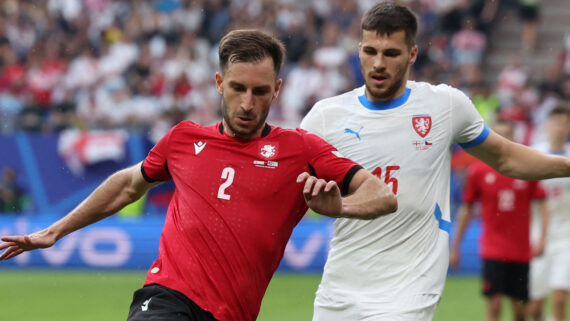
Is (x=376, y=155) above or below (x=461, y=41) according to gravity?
above

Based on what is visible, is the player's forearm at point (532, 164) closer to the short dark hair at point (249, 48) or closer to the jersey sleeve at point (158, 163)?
the short dark hair at point (249, 48)

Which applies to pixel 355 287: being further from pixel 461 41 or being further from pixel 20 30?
pixel 20 30

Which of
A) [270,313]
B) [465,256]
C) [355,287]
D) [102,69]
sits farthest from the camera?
[102,69]

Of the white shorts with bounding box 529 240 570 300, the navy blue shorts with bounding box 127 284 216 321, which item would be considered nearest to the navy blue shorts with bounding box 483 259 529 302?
the white shorts with bounding box 529 240 570 300

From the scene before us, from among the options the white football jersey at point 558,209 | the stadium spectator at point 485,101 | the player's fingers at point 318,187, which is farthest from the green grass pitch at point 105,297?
the player's fingers at point 318,187

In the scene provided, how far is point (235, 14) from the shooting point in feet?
68.4

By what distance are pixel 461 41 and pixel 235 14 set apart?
5.15 meters

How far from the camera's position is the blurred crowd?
18.1m

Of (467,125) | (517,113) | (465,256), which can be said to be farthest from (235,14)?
(467,125)

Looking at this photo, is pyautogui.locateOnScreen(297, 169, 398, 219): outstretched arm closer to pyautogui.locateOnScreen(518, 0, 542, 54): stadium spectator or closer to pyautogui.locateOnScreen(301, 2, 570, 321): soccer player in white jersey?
pyautogui.locateOnScreen(301, 2, 570, 321): soccer player in white jersey

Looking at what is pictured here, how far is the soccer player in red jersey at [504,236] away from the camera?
9211mm

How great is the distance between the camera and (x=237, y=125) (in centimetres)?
437

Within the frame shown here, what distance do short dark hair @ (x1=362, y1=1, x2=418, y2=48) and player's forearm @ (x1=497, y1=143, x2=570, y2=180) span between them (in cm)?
91

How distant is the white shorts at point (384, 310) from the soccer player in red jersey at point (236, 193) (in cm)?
75
